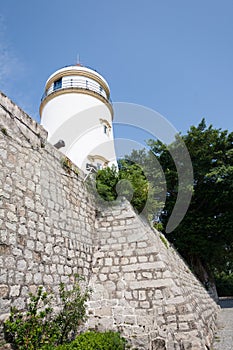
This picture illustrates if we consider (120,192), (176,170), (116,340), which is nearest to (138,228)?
(120,192)

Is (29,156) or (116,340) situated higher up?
(29,156)

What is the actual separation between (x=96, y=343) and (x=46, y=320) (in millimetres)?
840

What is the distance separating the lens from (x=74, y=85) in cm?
1408

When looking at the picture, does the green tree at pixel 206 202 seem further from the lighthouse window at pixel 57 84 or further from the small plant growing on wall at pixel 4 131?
the small plant growing on wall at pixel 4 131

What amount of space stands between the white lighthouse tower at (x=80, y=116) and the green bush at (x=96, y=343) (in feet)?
28.6

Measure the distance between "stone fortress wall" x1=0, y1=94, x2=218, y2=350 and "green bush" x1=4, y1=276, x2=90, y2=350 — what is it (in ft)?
0.53

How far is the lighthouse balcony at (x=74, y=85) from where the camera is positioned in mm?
14102

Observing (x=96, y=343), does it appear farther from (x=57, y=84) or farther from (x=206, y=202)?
(x=57, y=84)

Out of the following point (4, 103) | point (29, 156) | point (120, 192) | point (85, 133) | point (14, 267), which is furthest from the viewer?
point (85, 133)

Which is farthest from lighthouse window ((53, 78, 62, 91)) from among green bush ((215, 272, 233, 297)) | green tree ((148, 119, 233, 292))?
green bush ((215, 272, 233, 297))

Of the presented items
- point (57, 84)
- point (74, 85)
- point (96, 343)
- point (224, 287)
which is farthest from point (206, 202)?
point (224, 287)

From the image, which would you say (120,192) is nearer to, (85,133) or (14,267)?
(14,267)

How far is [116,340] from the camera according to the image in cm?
405

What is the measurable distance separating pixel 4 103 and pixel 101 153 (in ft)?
30.6
